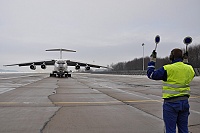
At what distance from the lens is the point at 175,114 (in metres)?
3.87

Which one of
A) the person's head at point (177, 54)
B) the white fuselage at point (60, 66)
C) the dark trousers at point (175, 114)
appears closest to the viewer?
the dark trousers at point (175, 114)

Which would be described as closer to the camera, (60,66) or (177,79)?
(177,79)

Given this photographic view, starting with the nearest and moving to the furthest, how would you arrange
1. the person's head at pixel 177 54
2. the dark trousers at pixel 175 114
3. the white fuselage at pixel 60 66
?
the dark trousers at pixel 175 114, the person's head at pixel 177 54, the white fuselage at pixel 60 66

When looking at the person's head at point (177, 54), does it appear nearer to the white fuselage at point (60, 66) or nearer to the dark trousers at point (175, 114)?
the dark trousers at point (175, 114)

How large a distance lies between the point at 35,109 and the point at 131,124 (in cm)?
371

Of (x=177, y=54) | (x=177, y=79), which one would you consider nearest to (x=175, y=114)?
(x=177, y=79)

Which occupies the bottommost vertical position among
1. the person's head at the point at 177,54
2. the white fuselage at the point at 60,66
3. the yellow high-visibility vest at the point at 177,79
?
the yellow high-visibility vest at the point at 177,79

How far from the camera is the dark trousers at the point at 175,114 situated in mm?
3846

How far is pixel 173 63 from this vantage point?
4.09 meters

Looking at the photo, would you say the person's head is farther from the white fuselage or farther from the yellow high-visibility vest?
the white fuselage

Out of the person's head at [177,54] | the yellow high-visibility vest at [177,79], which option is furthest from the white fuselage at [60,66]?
the yellow high-visibility vest at [177,79]

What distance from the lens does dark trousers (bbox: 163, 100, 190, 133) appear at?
3846mm

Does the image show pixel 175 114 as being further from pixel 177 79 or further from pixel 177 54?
pixel 177 54

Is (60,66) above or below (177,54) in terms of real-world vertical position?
above
